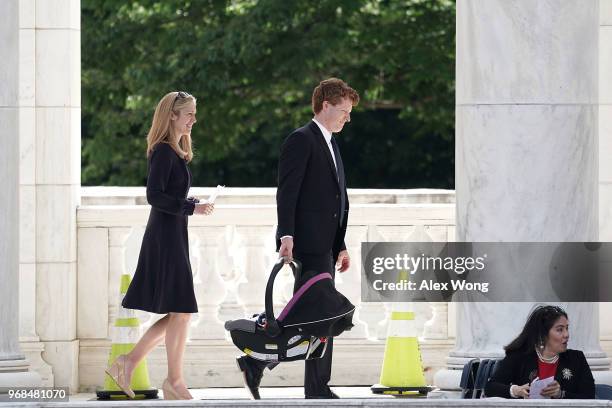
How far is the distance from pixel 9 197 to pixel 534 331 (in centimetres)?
392

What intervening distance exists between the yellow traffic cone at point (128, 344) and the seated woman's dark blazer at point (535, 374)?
310 cm

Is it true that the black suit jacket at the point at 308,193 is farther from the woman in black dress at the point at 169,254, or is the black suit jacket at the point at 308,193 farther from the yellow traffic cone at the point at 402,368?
the yellow traffic cone at the point at 402,368

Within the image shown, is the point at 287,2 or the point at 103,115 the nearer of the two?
the point at 287,2

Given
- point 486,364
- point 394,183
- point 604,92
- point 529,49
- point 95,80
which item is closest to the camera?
point 486,364

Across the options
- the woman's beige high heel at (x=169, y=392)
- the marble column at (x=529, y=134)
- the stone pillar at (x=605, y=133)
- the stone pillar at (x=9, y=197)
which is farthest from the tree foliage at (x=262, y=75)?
the woman's beige high heel at (x=169, y=392)

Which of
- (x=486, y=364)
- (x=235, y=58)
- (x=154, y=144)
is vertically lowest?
(x=486, y=364)

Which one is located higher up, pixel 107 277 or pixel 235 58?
pixel 235 58

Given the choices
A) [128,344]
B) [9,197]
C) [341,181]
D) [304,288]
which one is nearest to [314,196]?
[341,181]

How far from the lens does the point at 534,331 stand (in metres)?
11.3

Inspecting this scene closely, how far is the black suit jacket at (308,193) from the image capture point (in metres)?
11.8

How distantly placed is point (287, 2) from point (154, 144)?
19720mm

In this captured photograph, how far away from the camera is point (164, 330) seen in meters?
12.6

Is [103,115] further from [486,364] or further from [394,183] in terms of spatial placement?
[486,364]

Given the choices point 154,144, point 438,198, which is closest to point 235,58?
point 438,198
